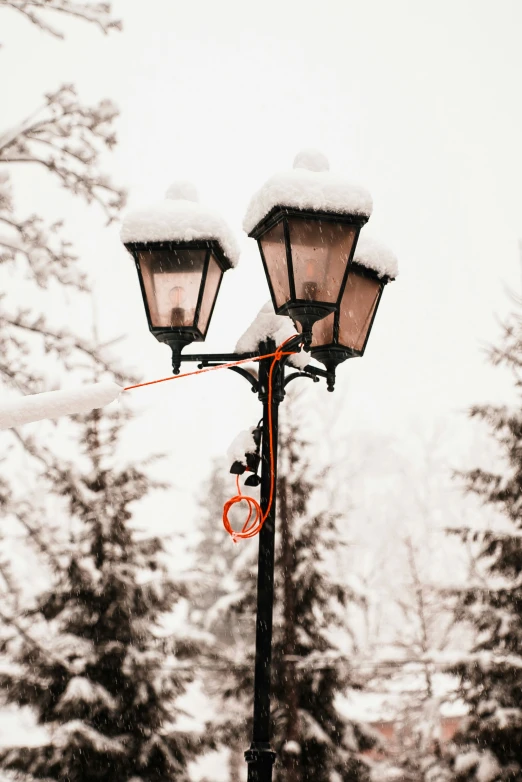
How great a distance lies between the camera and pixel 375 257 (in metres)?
4.23

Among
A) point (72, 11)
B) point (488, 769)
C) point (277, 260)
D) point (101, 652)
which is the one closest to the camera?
point (277, 260)

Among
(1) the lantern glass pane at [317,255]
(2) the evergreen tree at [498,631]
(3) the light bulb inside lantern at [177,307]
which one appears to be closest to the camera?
(1) the lantern glass pane at [317,255]

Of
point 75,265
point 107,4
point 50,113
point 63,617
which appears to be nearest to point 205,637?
point 63,617

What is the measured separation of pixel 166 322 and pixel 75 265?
4636 millimetres

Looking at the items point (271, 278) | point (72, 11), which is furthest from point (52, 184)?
point (271, 278)

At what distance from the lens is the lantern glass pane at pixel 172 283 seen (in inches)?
154

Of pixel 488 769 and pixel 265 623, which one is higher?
pixel 265 623

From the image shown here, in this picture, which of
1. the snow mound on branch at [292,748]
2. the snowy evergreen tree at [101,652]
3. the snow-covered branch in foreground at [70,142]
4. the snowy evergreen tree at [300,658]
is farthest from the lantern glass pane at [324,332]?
the snow mound on branch at [292,748]

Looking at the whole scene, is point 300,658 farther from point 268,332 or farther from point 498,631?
point 268,332

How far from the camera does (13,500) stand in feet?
27.5

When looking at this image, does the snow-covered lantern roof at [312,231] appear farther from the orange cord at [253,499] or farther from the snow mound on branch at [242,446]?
the snow mound on branch at [242,446]

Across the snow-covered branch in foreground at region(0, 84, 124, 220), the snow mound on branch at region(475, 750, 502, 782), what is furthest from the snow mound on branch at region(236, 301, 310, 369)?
the snow mound on branch at region(475, 750, 502, 782)

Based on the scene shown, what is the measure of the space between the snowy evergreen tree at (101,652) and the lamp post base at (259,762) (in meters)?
5.77

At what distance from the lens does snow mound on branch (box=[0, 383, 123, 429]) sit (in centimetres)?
175
